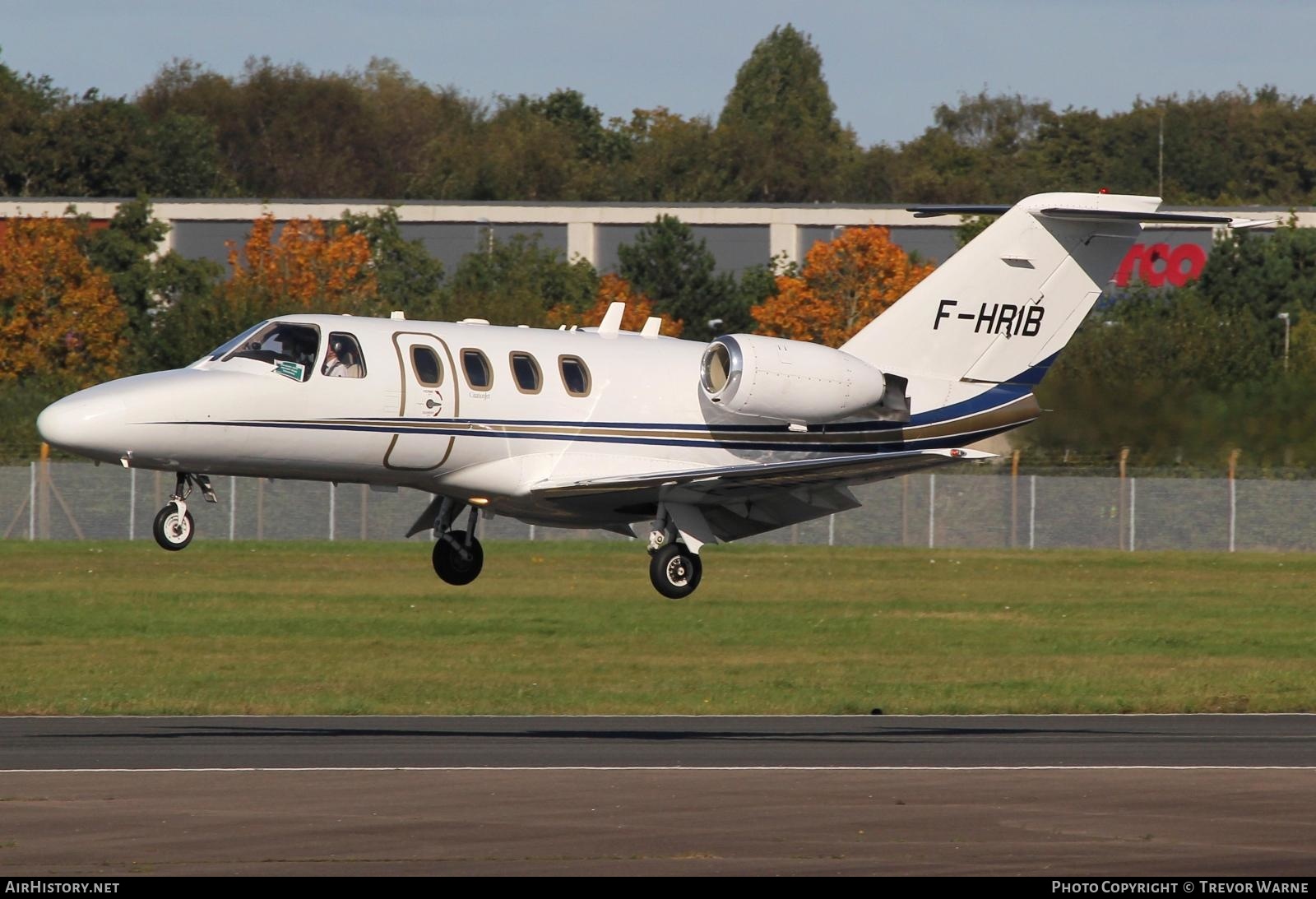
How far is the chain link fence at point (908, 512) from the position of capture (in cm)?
6300

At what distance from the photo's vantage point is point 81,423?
2573cm

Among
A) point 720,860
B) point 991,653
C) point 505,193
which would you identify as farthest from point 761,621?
point 505,193

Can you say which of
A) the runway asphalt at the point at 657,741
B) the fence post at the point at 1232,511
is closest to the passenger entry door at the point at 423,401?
the runway asphalt at the point at 657,741

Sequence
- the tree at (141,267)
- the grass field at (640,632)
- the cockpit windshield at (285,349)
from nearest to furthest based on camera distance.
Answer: the cockpit windshield at (285,349), the grass field at (640,632), the tree at (141,267)

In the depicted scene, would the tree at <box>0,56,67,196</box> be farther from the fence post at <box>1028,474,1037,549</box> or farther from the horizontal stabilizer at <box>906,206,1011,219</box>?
the horizontal stabilizer at <box>906,206,1011,219</box>

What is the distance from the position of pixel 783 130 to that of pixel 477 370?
136 metres

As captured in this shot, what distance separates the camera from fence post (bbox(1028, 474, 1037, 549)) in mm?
63594

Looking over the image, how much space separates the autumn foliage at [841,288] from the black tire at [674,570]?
63.7 meters

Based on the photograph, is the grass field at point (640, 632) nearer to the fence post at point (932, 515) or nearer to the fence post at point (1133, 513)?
the fence post at point (1133, 513)

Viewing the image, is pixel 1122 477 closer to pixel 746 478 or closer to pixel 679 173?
pixel 746 478

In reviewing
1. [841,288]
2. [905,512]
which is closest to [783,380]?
[905,512]

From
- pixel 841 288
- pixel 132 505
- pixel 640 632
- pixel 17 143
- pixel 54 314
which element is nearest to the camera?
pixel 640 632

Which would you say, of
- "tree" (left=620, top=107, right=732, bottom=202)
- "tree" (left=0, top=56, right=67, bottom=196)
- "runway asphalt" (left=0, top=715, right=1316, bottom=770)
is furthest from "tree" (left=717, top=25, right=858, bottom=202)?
"runway asphalt" (left=0, top=715, right=1316, bottom=770)
